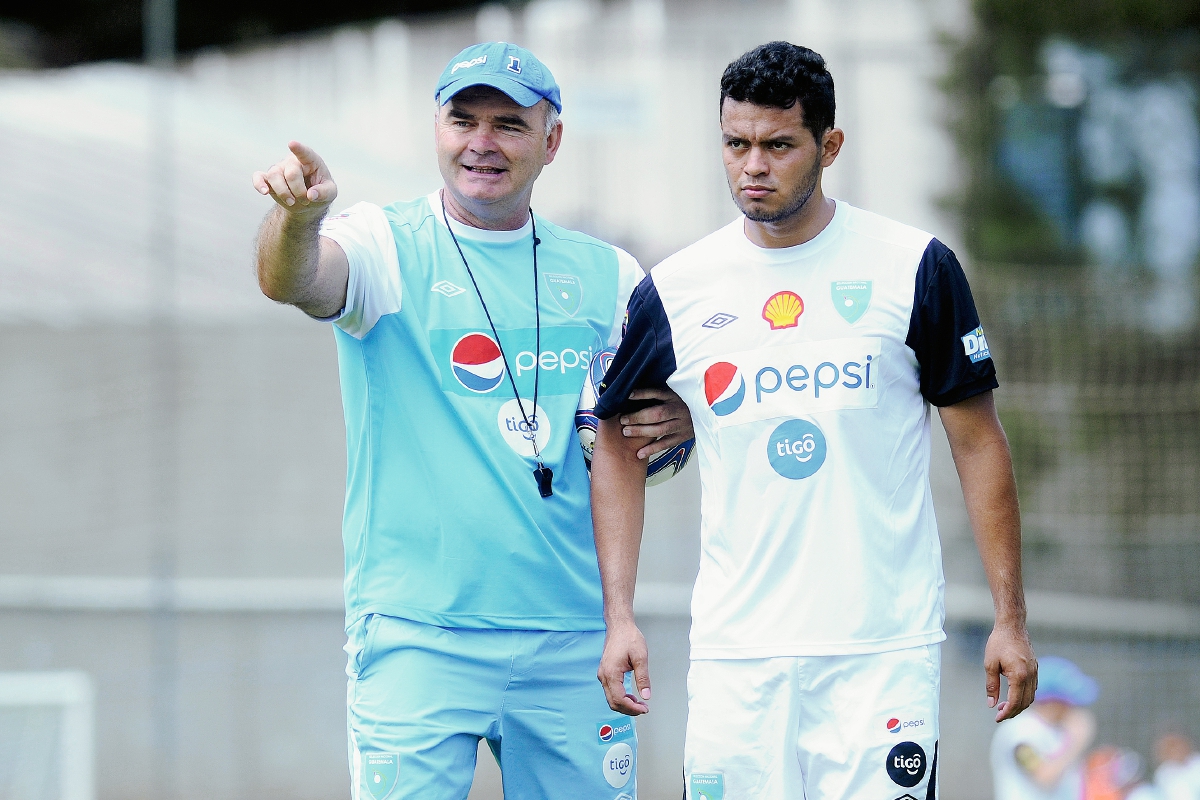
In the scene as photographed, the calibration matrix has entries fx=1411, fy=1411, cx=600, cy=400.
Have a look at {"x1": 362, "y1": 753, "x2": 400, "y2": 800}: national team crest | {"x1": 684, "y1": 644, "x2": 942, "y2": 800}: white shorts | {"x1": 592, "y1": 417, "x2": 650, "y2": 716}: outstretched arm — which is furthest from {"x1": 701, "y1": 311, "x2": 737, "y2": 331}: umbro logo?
{"x1": 362, "y1": 753, "x2": 400, "y2": 800}: national team crest

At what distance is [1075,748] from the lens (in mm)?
5781

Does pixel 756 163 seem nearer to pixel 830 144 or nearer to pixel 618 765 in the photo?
pixel 830 144

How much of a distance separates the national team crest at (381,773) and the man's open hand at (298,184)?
1142 mm

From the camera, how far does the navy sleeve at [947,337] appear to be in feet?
9.18

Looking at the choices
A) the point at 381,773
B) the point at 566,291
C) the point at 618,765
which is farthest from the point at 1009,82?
the point at 381,773

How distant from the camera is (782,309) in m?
2.85

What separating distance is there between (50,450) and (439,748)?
196 inches

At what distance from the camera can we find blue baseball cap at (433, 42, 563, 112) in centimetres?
306

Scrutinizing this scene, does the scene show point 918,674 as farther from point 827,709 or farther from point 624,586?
point 624,586

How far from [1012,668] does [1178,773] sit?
13.0 ft

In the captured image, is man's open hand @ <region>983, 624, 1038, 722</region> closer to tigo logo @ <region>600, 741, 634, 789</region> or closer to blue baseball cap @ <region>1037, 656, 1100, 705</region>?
tigo logo @ <region>600, 741, 634, 789</region>

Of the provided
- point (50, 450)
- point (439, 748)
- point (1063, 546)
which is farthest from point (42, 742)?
point (1063, 546)

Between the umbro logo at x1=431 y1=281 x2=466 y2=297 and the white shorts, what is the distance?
1.00m

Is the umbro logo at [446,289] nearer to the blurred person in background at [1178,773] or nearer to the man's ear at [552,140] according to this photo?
the man's ear at [552,140]
